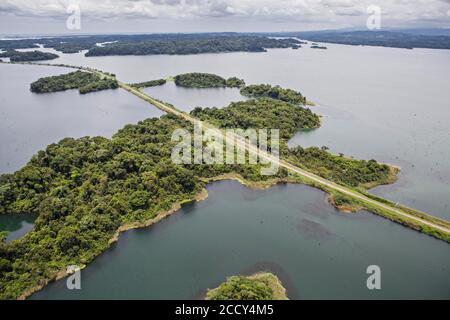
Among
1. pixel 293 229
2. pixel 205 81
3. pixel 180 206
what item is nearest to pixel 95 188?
pixel 180 206

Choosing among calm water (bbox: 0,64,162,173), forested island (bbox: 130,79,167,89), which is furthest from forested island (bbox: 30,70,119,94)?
forested island (bbox: 130,79,167,89)

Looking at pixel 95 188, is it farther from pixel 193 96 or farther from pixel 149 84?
pixel 149 84
